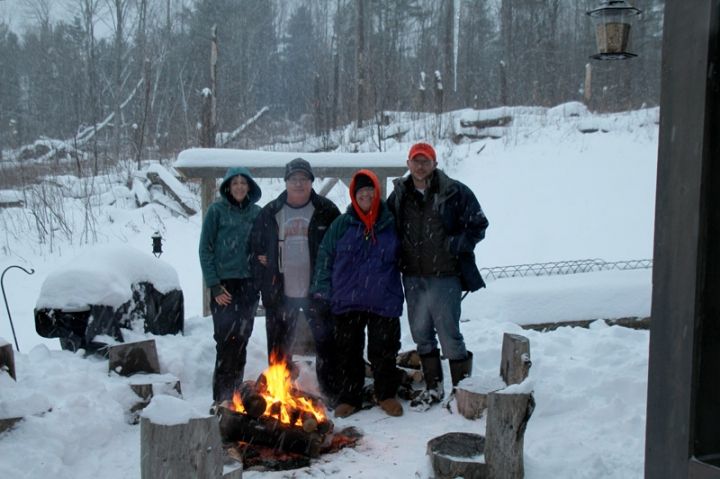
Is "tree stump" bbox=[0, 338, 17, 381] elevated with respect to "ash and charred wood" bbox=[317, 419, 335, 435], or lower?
elevated

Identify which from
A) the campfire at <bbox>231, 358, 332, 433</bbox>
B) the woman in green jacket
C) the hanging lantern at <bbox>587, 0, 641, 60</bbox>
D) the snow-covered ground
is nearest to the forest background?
the snow-covered ground

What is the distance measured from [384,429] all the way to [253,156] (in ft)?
9.74

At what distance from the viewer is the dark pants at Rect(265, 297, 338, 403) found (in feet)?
15.4

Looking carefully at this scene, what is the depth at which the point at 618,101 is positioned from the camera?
21734 mm

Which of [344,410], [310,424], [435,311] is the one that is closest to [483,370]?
[435,311]

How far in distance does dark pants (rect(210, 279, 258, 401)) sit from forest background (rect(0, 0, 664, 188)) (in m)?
12.8

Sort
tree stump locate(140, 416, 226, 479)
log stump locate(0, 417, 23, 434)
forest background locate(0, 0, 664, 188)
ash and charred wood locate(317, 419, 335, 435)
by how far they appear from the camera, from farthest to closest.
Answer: forest background locate(0, 0, 664, 188) → ash and charred wood locate(317, 419, 335, 435) → log stump locate(0, 417, 23, 434) → tree stump locate(140, 416, 226, 479)

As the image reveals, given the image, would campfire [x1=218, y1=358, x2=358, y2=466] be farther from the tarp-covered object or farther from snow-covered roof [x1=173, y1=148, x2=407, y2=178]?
snow-covered roof [x1=173, y1=148, x2=407, y2=178]

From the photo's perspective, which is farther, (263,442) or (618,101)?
(618,101)

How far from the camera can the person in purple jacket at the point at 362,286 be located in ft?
14.7

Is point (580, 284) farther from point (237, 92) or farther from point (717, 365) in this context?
point (237, 92)

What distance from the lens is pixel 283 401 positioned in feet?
13.9

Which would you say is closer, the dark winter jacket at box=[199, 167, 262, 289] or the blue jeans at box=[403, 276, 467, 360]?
the blue jeans at box=[403, 276, 467, 360]

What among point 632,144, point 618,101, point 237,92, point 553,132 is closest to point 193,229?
point 553,132
